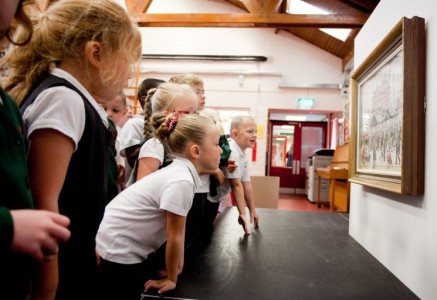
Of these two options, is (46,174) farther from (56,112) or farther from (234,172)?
(234,172)

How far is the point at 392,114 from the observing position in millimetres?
985

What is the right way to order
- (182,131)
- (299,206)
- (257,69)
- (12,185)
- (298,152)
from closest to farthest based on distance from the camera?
(12,185) → (182,131) → (299,206) → (257,69) → (298,152)

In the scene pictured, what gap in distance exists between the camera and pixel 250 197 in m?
1.84

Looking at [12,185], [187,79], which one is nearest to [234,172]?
[187,79]

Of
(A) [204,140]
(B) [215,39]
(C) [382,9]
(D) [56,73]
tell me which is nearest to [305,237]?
(A) [204,140]

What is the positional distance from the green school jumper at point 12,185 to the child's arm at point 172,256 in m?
0.37

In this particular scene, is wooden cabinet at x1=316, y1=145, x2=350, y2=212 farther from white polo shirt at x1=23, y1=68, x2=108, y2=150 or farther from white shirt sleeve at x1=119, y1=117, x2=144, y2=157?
white polo shirt at x1=23, y1=68, x2=108, y2=150

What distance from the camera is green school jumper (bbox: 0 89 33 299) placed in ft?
1.30

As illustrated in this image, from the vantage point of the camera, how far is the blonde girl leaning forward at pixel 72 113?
509 mm

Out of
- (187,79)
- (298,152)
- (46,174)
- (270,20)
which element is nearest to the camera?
(46,174)

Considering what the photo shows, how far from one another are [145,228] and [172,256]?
0.15 m

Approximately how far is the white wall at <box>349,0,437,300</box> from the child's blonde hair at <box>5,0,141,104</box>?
2.53 ft

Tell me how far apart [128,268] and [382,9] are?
4.14ft

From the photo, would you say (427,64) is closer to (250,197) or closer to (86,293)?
(86,293)
